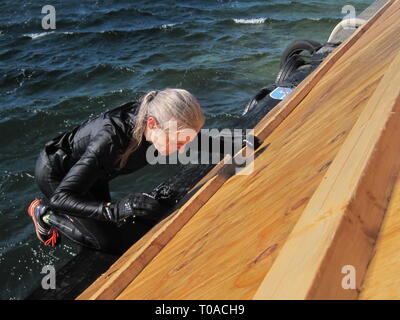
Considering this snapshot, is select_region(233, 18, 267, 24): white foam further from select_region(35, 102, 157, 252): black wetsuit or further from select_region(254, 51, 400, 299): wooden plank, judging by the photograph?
select_region(254, 51, 400, 299): wooden plank

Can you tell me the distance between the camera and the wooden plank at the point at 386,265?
1.42 meters

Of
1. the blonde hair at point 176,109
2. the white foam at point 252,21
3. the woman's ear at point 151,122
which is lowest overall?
the white foam at point 252,21

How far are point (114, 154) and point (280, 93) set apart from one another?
3057mm

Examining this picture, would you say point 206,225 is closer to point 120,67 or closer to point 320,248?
point 320,248

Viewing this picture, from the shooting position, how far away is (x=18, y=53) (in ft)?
39.3

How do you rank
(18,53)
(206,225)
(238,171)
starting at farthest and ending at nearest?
(18,53), (238,171), (206,225)

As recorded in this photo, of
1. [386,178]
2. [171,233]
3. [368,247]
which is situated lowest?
[171,233]

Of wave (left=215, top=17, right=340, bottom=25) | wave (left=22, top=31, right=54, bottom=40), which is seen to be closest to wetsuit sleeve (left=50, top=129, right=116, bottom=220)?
wave (left=22, top=31, right=54, bottom=40)

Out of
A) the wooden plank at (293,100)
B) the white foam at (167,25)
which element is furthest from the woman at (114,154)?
the white foam at (167,25)

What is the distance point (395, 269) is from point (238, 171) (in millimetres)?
1986

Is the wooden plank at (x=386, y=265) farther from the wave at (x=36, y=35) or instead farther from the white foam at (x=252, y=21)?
the wave at (x=36, y=35)

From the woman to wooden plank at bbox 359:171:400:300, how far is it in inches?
63.2
